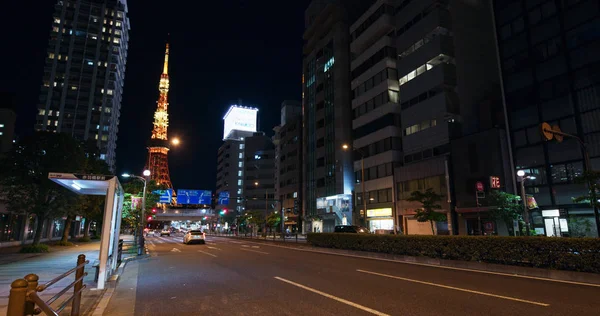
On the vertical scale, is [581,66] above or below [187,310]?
above

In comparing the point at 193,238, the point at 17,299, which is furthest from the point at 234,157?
the point at 17,299

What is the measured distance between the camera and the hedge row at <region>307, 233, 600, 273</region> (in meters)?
11.8

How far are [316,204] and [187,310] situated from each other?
191 feet

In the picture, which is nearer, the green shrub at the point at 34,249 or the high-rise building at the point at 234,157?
the green shrub at the point at 34,249

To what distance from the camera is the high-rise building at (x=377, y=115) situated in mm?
48938

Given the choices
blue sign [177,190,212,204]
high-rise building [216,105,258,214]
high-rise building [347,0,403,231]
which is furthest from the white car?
high-rise building [216,105,258,214]

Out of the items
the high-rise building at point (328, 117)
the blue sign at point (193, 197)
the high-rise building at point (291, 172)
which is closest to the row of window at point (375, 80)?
the high-rise building at point (328, 117)

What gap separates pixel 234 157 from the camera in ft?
422

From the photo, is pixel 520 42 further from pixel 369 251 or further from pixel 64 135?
pixel 64 135

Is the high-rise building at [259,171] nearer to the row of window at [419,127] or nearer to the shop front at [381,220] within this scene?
the shop front at [381,220]

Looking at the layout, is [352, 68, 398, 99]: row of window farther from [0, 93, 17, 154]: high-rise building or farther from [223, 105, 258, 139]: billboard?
[223, 105, 258, 139]: billboard

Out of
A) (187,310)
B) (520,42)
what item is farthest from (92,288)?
(520,42)

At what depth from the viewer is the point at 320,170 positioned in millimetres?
64688

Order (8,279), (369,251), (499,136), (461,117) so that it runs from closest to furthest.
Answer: (8,279) < (369,251) < (499,136) < (461,117)
